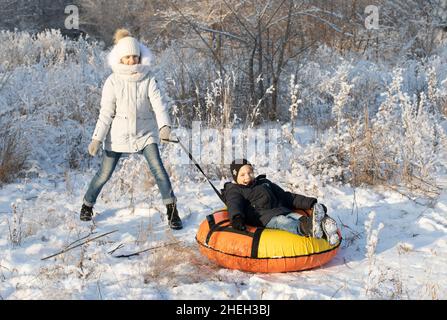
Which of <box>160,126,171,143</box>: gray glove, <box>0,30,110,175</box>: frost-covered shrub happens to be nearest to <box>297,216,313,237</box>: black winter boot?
<box>160,126,171,143</box>: gray glove

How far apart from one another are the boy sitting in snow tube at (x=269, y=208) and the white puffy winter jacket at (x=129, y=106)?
90 centimetres

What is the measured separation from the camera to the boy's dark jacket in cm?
402

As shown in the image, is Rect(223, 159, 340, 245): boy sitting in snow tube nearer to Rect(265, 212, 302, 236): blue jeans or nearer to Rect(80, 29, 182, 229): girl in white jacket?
Rect(265, 212, 302, 236): blue jeans

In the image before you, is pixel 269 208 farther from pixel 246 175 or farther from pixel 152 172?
pixel 152 172

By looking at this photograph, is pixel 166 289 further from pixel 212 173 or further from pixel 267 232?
pixel 212 173

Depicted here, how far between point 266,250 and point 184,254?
65 cm

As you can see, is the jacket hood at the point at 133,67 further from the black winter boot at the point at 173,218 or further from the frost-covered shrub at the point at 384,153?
the frost-covered shrub at the point at 384,153

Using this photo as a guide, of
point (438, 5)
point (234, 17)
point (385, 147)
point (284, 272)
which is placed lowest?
point (284, 272)

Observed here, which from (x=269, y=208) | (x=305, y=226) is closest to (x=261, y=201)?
(x=269, y=208)

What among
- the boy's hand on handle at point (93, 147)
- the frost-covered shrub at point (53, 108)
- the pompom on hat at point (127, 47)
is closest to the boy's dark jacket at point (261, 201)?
the boy's hand on handle at point (93, 147)

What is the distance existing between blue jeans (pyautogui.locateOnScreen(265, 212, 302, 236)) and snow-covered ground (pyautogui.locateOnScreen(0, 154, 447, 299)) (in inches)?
13.1
